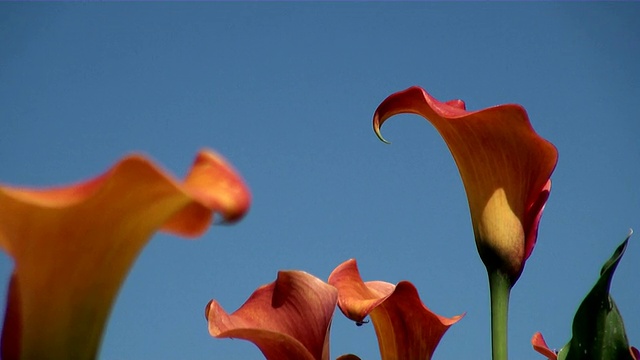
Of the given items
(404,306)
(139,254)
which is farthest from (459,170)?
(139,254)

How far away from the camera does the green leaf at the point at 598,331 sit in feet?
→ 2.08

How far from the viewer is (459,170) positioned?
2.08ft

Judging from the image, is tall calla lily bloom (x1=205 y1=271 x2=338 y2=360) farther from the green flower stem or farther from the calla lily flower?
the calla lily flower

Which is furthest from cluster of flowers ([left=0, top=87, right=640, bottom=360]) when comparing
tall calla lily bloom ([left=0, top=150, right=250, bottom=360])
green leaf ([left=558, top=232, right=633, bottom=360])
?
green leaf ([left=558, top=232, right=633, bottom=360])

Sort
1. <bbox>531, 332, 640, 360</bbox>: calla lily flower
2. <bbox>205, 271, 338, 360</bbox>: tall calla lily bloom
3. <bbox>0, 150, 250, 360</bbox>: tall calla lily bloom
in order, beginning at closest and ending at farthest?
<bbox>0, 150, 250, 360</bbox>: tall calla lily bloom
<bbox>205, 271, 338, 360</bbox>: tall calla lily bloom
<bbox>531, 332, 640, 360</bbox>: calla lily flower

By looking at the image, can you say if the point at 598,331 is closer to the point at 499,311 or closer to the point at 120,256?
the point at 499,311

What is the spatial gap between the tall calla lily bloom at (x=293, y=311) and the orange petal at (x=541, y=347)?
24cm

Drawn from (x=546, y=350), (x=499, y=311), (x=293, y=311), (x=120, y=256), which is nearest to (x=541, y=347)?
(x=546, y=350)

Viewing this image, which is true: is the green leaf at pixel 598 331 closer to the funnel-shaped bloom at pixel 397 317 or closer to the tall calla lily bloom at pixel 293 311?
the funnel-shaped bloom at pixel 397 317

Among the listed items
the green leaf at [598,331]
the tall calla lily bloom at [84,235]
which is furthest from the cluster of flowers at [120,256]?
the green leaf at [598,331]

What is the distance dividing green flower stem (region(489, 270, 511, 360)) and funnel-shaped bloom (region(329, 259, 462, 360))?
3cm

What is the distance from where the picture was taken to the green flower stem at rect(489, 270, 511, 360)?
57 cm

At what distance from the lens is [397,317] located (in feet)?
1.94

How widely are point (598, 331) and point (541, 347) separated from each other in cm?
7
